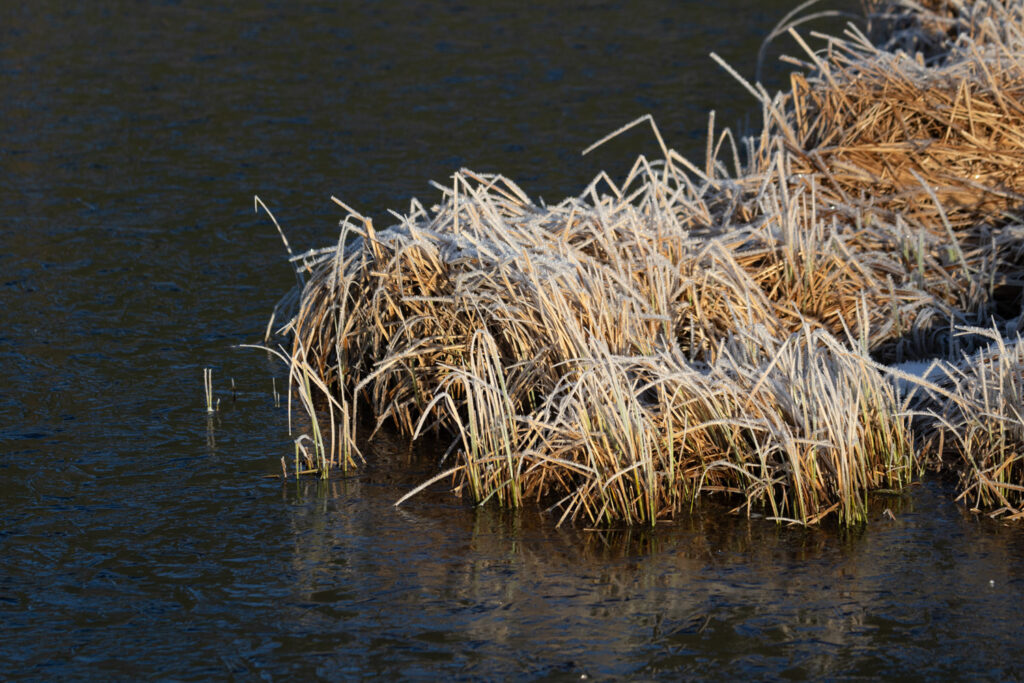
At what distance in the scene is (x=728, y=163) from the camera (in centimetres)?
1460

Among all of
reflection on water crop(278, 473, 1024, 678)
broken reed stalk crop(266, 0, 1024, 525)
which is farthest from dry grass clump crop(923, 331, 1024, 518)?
reflection on water crop(278, 473, 1024, 678)

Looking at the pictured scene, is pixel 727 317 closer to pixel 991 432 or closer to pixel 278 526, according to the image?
pixel 991 432

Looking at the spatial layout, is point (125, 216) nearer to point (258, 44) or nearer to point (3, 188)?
point (3, 188)

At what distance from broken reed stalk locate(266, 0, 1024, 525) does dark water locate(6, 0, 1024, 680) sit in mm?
297

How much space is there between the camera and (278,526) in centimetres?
685

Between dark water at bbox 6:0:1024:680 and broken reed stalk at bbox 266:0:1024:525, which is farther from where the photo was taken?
broken reed stalk at bbox 266:0:1024:525

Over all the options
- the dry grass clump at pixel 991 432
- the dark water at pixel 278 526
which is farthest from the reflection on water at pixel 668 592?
the dry grass clump at pixel 991 432

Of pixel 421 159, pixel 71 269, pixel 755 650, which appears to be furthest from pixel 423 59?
pixel 755 650

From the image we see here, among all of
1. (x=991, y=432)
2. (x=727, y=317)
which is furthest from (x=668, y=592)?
(x=727, y=317)

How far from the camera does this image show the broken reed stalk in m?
6.91

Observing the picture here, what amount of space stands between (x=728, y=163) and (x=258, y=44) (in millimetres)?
7516

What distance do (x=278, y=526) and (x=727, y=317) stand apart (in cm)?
289

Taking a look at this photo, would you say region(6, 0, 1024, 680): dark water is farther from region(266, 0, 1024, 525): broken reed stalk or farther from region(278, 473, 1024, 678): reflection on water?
region(266, 0, 1024, 525): broken reed stalk

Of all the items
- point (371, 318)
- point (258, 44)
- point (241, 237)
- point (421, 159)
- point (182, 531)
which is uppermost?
point (258, 44)
